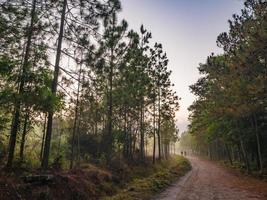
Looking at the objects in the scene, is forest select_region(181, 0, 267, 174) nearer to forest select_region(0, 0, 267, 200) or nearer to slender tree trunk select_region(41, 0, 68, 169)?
forest select_region(0, 0, 267, 200)

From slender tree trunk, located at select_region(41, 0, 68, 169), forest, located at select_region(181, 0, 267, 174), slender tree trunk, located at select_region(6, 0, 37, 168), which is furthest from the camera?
forest, located at select_region(181, 0, 267, 174)

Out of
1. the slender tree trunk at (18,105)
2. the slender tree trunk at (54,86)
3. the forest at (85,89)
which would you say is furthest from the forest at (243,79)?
the slender tree trunk at (18,105)

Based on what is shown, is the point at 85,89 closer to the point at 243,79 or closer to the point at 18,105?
the point at 18,105

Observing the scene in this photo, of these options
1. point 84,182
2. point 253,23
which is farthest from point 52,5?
point 253,23

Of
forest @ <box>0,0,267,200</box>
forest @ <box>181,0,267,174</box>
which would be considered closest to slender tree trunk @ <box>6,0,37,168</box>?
forest @ <box>0,0,267,200</box>

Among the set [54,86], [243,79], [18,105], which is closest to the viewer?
[18,105]

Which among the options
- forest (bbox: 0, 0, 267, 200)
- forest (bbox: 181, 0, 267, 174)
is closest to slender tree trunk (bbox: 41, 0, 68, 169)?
forest (bbox: 0, 0, 267, 200)

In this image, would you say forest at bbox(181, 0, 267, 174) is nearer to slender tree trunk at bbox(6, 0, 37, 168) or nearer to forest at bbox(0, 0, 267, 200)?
forest at bbox(0, 0, 267, 200)

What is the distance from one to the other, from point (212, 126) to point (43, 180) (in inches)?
1016

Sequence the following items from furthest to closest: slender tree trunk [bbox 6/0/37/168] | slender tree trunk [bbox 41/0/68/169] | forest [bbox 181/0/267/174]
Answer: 1. forest [bbox 181/0/267/174]
2. slender tree trunk [bbox 41/0/68/169]
3. slender tree trunk [bbox 6/0/37/168]

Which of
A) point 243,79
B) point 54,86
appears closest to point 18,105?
point 54,86

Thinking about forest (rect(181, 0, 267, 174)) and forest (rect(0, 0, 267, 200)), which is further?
forest (rect(181, 0, 267, 174))

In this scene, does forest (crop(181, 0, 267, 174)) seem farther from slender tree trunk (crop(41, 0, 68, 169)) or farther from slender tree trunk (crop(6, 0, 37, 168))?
slender tree trunk (crop(6, 0, 37, 168))

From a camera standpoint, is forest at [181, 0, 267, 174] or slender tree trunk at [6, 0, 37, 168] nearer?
slender tree trunk at [6, 0, 37, 168]
